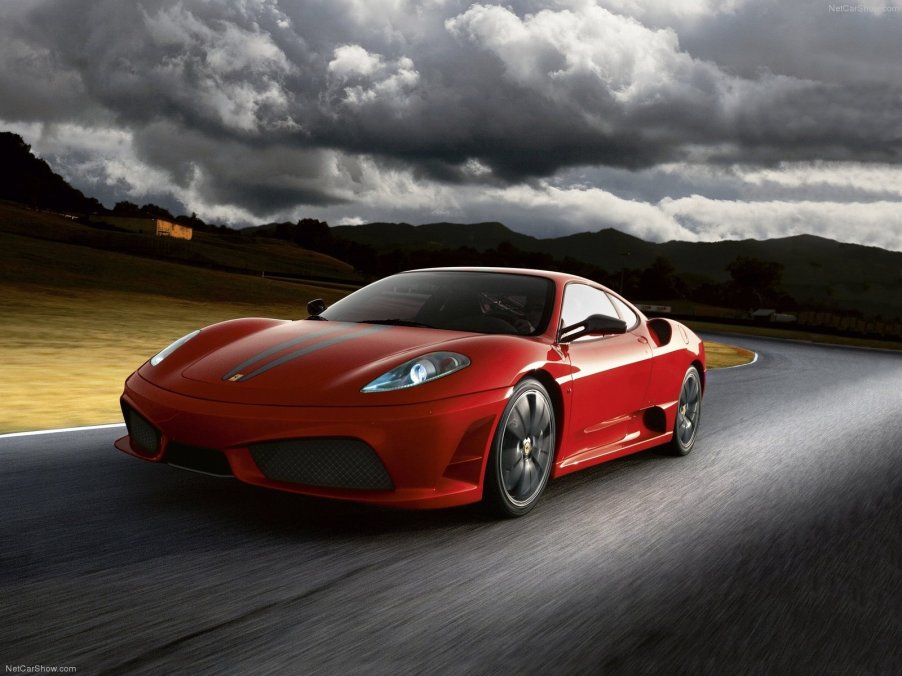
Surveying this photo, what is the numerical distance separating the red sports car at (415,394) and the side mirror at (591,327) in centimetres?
2

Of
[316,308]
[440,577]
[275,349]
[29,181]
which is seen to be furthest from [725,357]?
[29,181]

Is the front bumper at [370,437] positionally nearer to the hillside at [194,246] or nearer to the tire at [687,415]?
the tire at [687,415]

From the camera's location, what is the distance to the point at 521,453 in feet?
15.6

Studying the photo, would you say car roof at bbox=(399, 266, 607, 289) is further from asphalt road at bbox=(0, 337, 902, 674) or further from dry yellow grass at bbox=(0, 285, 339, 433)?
dry yellow grass at bbox=(0, 285, 339, 433)

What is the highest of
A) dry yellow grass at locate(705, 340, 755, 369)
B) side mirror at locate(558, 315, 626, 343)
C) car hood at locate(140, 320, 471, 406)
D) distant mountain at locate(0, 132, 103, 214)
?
distant mountain at locate(0, 132, 103, 214)

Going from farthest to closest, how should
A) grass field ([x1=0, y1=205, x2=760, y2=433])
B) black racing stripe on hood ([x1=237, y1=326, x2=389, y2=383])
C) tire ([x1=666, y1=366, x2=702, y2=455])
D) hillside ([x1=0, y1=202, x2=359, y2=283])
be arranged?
1. hillside ([x1=0, y1=202, x2=359, y2=283])
2. grass field ([x1=0, y1=205, x2=760, y2=433])
3. tire ([x1=666, y1=366, x2=702, y2=455])
4. black racing stripe on hood ([x1=237, y1=326, x2=389, y2=383])

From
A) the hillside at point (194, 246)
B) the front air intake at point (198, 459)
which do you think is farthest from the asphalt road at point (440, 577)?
the hillside at point (194, 246)

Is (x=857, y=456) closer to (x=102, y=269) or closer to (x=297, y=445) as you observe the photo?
(x=297, y=445)

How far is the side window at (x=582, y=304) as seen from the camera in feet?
18.4

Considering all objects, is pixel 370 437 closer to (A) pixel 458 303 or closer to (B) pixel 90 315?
(A) pixel 458 303

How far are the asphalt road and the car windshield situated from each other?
41.8 inches

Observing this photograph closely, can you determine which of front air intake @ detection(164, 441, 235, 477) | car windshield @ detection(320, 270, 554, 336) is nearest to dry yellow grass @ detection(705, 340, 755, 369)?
car windshield @ detection(320, 270, 554, 336)

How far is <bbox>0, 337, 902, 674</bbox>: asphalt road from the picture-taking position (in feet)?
9.68

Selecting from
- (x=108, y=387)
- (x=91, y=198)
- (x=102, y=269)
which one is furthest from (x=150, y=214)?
(x=108, y=387)
